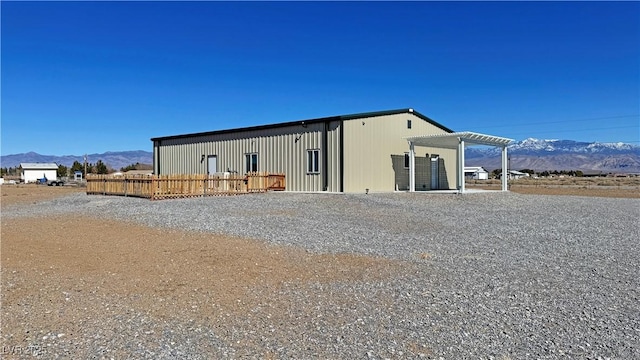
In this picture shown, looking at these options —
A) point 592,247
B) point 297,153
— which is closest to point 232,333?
point 592,247

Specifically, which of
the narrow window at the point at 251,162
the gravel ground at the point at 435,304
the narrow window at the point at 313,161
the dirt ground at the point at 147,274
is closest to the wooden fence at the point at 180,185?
the narrow window at the point at 313,161

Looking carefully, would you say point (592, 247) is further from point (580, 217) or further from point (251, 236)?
point (251, 236)

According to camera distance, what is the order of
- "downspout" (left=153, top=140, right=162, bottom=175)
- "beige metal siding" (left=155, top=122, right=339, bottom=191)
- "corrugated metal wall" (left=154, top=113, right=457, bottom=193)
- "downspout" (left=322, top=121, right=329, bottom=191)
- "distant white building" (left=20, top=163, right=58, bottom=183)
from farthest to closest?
1. "distant white building" (left=20, top=163, right=58, bottom=183)
2. "downspout" (left=153, top=140, right=162, bottom=175)
3. "beige metal siding" (left=155, top=122, right=339, bottom=191)
4. "downspout" (left=322, top=121, right=329, bottom=191)
5. "corrugated metal wall" (left=154, top=113, right=457, bottom=193)

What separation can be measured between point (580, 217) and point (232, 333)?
14.0 m

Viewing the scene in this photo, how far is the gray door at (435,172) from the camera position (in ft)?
90.0

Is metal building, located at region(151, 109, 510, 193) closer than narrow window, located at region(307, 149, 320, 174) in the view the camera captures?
Yes

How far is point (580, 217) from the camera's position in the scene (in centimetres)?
1490

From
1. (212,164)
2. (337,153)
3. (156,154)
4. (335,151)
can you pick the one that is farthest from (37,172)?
(337,153)

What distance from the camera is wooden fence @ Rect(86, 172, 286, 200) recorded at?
763 inches

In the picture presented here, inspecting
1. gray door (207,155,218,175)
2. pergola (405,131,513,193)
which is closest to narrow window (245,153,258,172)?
gray door (207,155,218,175)

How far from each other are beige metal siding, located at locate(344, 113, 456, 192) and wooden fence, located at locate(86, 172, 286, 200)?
3.96m

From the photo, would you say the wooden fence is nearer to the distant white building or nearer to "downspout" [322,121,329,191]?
"downspout" [322,121,329,191]

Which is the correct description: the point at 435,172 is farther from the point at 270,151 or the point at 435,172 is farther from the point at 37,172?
the point at 37,172

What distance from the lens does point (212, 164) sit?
28109 millimetres
